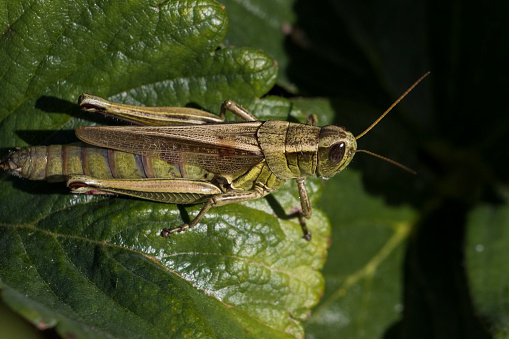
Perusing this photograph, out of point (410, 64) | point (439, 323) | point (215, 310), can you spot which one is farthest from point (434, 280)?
point (215, 310)

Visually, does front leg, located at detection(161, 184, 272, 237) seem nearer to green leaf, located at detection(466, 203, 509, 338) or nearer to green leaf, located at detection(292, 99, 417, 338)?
green leaf, located at detection(292, 99, 417, 338)

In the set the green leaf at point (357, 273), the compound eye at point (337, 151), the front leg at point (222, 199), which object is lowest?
the green leaf at point (357, 273)

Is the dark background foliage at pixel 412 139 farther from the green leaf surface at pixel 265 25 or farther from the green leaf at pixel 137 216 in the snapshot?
the green leaf at pixel 137 216

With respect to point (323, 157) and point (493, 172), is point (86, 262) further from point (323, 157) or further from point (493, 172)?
point (493, 172)

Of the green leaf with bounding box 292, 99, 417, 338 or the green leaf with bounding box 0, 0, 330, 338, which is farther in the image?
the green leaf with bounding box 292, 99, 417, 338

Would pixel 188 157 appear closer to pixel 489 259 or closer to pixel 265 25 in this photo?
pixel 265 25

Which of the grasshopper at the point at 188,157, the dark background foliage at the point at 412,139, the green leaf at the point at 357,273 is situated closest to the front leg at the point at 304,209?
the grasshopper at the point at 188,157

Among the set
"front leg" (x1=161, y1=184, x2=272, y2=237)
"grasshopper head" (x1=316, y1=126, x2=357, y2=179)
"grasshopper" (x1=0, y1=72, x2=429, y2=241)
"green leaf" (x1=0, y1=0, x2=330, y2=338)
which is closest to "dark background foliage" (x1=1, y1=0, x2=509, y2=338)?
"grasshopper head" (x1=316, y1=126, x2=357, y2=179)

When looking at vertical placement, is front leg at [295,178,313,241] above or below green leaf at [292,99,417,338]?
above
